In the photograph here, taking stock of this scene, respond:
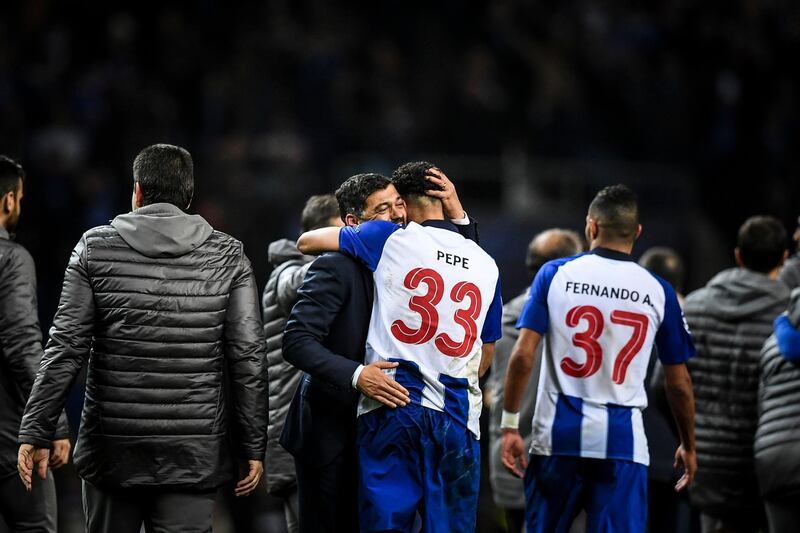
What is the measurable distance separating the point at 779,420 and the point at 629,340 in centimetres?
108

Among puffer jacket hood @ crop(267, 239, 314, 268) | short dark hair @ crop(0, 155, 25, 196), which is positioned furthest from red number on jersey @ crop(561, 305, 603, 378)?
short dark hair @ crop(0, 155, 25, 196)

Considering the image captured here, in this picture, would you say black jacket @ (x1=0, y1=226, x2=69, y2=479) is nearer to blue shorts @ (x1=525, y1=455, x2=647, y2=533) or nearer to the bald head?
blue shorts @ (x1=525, y1=455, x2=647, y2=533)

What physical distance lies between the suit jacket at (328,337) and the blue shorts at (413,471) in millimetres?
120

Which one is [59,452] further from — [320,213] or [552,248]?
[552,248]

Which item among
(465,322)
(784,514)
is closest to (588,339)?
(465,322)

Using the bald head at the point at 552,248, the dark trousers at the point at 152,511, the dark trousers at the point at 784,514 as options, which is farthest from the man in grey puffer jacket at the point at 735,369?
the dark trousers at the point at 152,511

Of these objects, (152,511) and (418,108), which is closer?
(152,511)

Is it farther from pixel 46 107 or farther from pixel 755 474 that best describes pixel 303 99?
pixel 755 474

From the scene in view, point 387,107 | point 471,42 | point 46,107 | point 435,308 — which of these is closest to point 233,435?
point 435,308

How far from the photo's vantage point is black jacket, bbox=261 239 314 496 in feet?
17.8

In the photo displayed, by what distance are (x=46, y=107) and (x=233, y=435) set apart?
766 cm

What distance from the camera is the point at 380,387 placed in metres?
4.30

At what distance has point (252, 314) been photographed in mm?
4574

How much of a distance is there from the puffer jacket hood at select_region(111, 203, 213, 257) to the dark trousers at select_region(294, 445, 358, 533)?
38.7 inches
